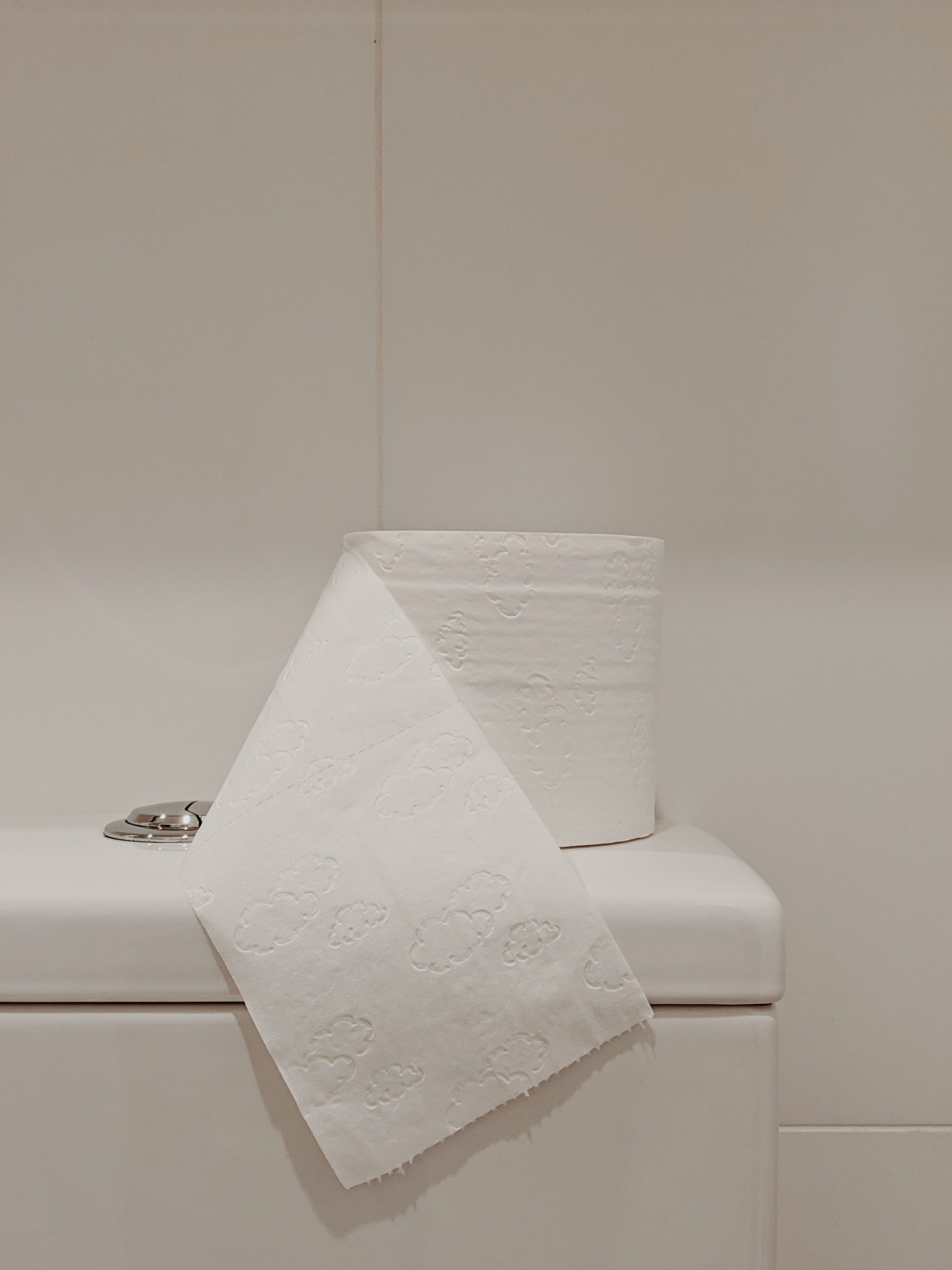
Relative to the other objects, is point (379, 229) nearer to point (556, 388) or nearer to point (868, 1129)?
point (556, 388)

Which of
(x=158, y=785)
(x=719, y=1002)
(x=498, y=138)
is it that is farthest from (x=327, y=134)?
(x=719, y=1002)

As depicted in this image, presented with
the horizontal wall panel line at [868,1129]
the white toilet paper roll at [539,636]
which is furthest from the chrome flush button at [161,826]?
→ the horizontal wall panel line at [868,1129]

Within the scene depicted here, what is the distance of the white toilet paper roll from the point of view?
448 mm

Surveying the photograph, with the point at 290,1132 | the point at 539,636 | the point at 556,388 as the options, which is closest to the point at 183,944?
the point at 290,1132

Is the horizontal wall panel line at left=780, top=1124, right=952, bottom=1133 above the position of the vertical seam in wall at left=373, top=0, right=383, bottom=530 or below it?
below

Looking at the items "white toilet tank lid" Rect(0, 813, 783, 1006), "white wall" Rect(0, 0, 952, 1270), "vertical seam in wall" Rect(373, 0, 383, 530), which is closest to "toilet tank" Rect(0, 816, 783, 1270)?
"white toilet tank lid" Rect(0, 813, 783, 1006)

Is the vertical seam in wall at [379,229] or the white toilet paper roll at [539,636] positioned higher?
the vertical seam in wall at [379,229]

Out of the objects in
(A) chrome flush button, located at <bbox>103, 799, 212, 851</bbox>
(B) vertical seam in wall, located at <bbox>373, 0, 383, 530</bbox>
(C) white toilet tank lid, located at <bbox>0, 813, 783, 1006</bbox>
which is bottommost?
(C) white toilet tank lid, located at <bbox>0, 813, 783, 1006</bbox>

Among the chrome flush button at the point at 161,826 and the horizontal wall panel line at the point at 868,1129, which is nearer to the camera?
the chrome flush button at the point at 161,826

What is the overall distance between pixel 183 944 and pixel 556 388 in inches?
14.7

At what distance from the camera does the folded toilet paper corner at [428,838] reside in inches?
16.1

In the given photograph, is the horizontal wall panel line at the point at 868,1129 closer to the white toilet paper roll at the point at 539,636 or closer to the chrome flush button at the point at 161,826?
the white toilet paper roll at the point at 539,636

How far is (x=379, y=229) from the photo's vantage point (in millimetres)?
596

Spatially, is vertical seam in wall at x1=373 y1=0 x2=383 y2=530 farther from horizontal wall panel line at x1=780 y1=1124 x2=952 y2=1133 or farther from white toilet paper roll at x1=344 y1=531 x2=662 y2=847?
horizontal wall panel line at x1=780 y1=1124 x2=952 y2=1133
